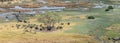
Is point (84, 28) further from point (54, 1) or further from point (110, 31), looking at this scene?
point (54, 1)


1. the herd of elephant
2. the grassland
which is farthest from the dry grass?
the herd of elephant

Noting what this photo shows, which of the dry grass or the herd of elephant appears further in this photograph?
the herd of elephant

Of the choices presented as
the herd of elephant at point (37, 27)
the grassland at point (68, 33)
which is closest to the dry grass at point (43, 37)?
the grassland at point (68, 33)

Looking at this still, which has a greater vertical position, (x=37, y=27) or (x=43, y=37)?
(x=43, y=37)

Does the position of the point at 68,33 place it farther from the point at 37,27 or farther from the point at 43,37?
the point at 37,27

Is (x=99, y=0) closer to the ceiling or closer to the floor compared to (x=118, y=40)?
closer to the floor

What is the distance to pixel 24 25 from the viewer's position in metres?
73.7

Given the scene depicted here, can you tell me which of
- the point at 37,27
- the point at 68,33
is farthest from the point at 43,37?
the point at 37,27

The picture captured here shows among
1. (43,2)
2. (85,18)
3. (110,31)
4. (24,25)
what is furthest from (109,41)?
(43,2)

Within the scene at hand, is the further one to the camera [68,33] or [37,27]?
[37,27]

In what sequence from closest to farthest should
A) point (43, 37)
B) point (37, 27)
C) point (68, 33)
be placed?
point (43, 37), point (68, 33), point (37, 27)

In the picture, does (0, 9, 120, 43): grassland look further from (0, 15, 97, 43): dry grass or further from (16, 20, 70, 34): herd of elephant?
(16, 20, 70, 34): herd of elephant

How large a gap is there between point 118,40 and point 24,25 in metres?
23.3

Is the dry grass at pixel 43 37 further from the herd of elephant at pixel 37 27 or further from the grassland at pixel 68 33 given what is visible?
the herd of elephant at pixel 37 27
